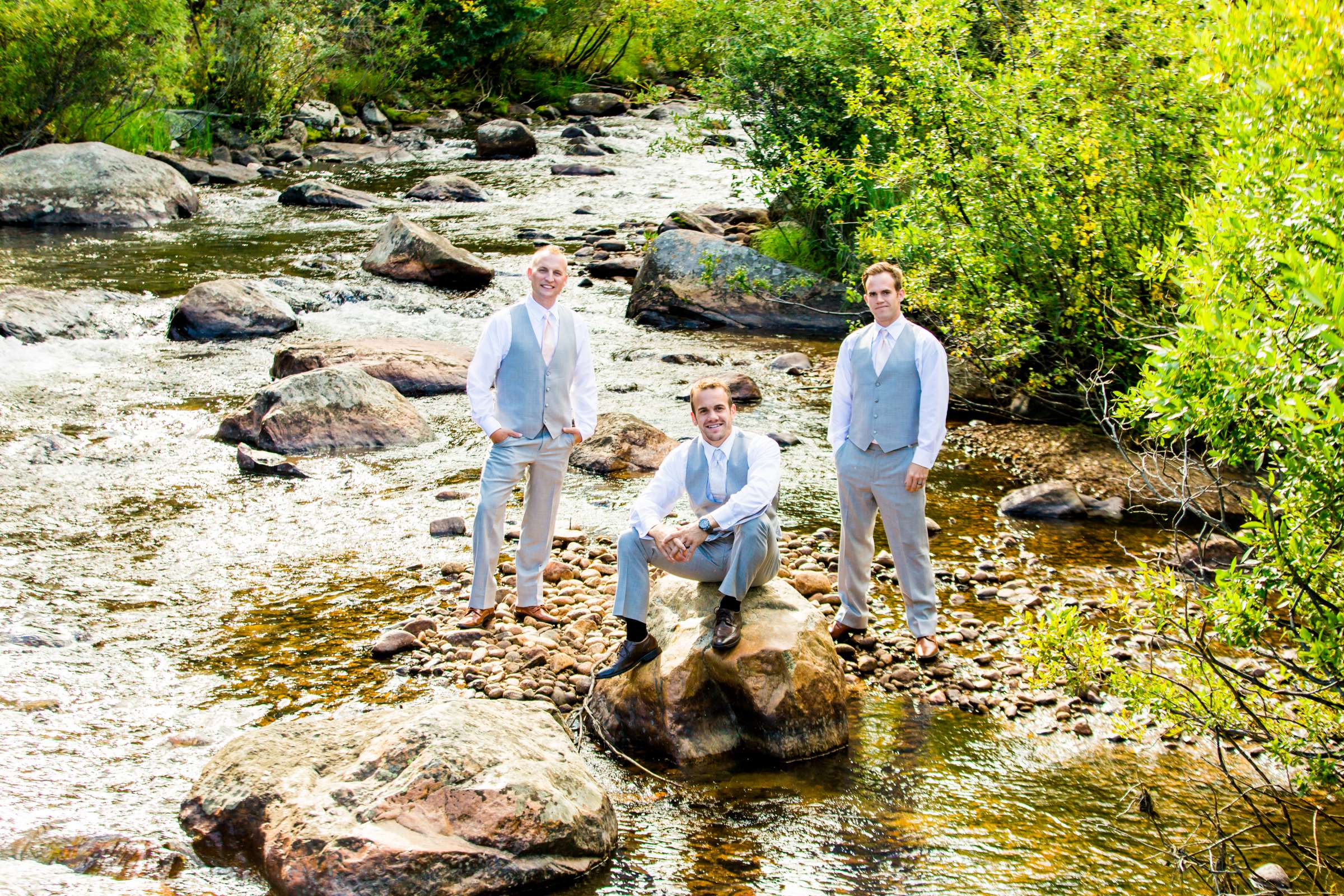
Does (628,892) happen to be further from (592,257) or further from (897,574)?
(592,257)

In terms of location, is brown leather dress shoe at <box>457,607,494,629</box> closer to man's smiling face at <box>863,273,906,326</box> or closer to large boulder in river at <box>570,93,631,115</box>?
man's smiling face at <box>863,273,906,326</box>

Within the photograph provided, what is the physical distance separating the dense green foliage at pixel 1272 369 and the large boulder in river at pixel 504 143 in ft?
83.2

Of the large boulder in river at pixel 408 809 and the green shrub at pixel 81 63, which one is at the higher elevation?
the green shrub at pixel 81 63

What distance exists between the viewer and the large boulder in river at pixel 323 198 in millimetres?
22359

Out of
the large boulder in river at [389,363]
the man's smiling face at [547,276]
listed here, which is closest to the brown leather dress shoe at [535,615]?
the man's smiling face at [547,276]

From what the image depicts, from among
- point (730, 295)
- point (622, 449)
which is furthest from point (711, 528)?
point (730, 295)

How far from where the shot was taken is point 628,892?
15.6 feet

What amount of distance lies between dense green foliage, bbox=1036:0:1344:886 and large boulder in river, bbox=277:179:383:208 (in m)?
19.8

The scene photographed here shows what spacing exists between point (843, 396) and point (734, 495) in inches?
47.6

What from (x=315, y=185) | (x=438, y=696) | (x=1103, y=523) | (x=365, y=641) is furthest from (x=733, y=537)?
(x=315, y=185)

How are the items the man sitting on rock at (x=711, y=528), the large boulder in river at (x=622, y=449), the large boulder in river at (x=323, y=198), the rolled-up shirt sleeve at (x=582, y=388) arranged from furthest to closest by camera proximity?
the large boulder in river at (x=323, y=198) < the large boulder in river at (x=622, y=449) < the rolled-up shirt sleeve at (x=582, y=388) < the man sitting on rock at (x=711, y=528)

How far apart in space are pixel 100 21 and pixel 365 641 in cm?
1894

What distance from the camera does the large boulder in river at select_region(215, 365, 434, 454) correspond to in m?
10.7

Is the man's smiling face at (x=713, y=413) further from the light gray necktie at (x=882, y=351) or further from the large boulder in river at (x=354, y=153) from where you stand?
the large boulder in river at (x=354, y=153)
